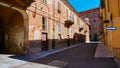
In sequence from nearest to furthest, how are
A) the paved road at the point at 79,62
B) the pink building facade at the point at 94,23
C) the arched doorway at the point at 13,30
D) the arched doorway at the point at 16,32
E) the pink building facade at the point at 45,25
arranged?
the paved road at the point at 79,62 → the arched doorway at the point at 13,30 → the arched doorway at the point at 16,32 → the pink building facade at the point at 45,25 → the pink building facade at the point at 94,23

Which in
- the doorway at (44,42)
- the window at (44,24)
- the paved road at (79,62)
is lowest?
the paved road at (79,62)

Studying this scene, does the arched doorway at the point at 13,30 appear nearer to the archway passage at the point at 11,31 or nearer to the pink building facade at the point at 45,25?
the archway passage at the point at 11,31

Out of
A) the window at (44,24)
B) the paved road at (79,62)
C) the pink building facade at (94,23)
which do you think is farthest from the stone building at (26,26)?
the pink building facade at (94,23)

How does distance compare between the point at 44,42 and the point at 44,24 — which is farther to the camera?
the point at 44,42

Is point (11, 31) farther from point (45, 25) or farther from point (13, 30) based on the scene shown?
point (45, 25)

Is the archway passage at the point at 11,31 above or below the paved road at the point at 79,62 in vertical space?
above

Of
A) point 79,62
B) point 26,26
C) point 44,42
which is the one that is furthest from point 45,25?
point 79,62

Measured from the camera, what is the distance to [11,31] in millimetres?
12023

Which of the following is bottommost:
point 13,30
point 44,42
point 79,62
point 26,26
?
point 79,62

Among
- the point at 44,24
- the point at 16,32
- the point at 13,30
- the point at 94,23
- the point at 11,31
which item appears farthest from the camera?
the point at 94,23

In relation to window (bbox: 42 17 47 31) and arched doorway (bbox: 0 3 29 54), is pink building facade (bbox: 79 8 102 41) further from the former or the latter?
arched doorway (bbox: 0 3 29 54)

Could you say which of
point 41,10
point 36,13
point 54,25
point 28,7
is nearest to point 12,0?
point 28,7

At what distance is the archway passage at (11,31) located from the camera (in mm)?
11289

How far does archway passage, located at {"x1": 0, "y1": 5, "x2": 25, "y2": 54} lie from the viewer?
11289 millimetres
